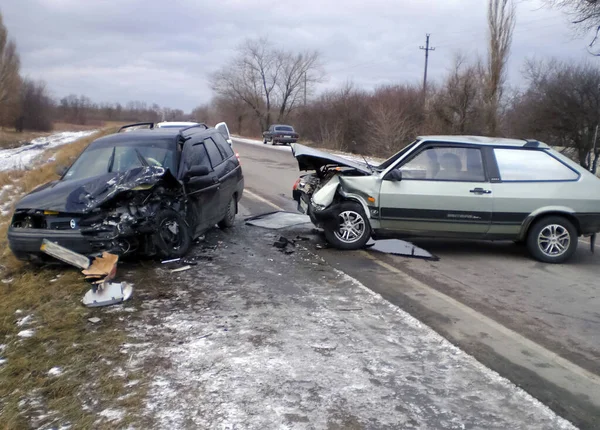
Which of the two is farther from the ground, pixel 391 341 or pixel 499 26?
pixel 499 26

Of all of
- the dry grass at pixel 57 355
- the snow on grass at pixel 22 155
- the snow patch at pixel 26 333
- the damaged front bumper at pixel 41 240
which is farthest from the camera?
the snow on grass at pixel 22 155

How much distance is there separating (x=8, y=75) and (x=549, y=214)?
64312 mm

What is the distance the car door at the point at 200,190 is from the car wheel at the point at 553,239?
4565 mm

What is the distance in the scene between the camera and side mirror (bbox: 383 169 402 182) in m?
7.57

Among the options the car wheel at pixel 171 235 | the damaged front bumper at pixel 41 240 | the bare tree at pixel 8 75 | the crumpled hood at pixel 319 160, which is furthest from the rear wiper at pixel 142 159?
the bare tree at pixel 8 75

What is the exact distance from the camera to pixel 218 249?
786 cm

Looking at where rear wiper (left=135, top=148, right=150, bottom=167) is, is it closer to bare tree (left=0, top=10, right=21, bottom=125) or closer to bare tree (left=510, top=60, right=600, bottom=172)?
bare tree (left=510, top=60, right=600, bottom=172)

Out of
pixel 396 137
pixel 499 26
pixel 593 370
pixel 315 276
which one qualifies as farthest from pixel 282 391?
pixel 396 137

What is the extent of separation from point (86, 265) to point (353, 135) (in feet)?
121

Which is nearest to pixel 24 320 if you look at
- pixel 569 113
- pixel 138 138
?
pixel 138 138

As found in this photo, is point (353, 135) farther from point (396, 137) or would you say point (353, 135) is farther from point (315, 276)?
point (315, 276)

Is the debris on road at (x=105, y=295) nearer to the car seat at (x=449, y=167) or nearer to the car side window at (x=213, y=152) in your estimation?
the car side window at (x=213, y=152)

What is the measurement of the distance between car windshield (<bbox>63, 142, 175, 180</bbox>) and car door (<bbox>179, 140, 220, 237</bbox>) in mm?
285

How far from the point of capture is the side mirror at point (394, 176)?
7.57m
